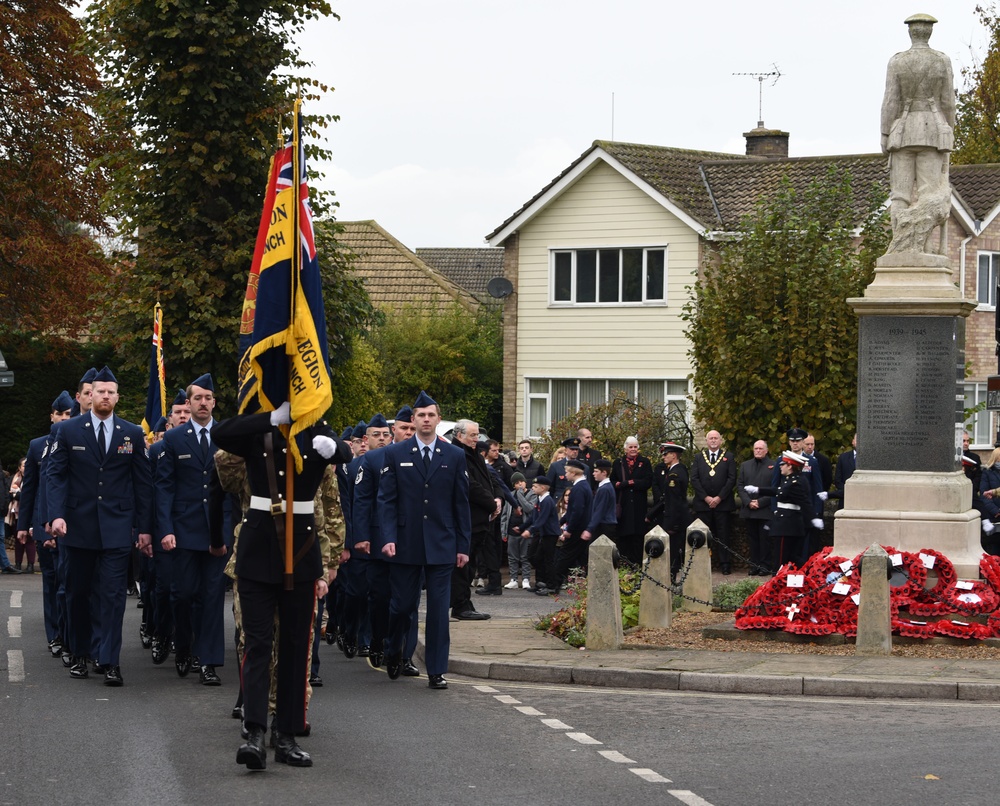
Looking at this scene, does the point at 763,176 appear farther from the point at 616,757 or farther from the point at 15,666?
the point at 616,757

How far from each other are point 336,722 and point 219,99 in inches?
659

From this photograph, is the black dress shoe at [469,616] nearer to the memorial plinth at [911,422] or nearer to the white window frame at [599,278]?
the memorial plinth at [911,422]

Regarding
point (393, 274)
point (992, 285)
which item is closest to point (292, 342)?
point (992, 285)

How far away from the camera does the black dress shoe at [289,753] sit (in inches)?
346

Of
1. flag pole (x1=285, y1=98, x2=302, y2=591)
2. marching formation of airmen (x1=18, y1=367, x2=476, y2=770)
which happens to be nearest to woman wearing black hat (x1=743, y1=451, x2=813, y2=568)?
marching formation of airmen (x1=18, y1=367, x2=476, y2=770)

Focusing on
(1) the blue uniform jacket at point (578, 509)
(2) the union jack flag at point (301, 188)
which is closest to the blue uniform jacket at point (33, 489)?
(2) the union jack flag at point (301, 188)

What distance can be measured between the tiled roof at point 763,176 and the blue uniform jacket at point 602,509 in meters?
16.6

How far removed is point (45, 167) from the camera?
3184 centimetres

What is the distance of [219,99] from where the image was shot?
2527 centimetres

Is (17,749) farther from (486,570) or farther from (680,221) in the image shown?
(680,221)

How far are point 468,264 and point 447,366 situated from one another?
20.3 metres

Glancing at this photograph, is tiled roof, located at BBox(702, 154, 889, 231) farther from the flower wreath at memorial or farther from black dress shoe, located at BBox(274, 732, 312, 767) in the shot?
black dress shoe, located at BBox(274, 732, 312, 767)

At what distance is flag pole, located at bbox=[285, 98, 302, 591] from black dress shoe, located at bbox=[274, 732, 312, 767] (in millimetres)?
835

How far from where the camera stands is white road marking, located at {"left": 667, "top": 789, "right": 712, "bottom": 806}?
26.2ft
